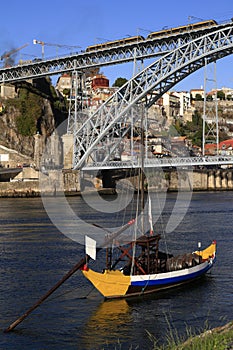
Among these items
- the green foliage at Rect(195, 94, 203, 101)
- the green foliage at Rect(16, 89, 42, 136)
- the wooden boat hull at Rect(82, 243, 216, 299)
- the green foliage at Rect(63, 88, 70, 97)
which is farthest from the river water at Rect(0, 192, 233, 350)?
the green foliage at Rect(195, 94, 203, 101)

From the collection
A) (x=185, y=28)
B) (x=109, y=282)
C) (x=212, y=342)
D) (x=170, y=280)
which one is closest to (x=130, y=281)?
(x=109, y=282)

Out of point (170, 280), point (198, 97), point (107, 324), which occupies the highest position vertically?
point (198, 97)

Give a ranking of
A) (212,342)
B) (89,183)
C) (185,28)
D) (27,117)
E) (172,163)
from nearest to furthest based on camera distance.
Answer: (212,342) → (185,28) → (172,163) → (89,183) → (27,117)

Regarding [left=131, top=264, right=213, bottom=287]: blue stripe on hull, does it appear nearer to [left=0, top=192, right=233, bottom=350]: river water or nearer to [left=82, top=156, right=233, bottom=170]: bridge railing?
[left=0, top=192, right=233, bottom=350]: river water

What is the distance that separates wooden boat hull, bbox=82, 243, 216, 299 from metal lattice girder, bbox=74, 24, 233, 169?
34506 mm

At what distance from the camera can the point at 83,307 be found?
56.5 feet

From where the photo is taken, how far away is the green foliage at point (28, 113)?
76.4 m

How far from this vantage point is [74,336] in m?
14.8

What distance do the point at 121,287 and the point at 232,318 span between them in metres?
3.82

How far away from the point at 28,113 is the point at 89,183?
16749 millimetres

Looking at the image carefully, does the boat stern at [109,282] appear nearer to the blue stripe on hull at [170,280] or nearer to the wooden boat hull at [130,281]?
the wooden boat hull at [130,281]

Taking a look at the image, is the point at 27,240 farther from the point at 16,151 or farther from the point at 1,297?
the point at 16,151

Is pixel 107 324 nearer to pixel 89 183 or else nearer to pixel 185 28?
pixel 185 28

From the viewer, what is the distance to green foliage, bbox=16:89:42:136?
76.4 m
